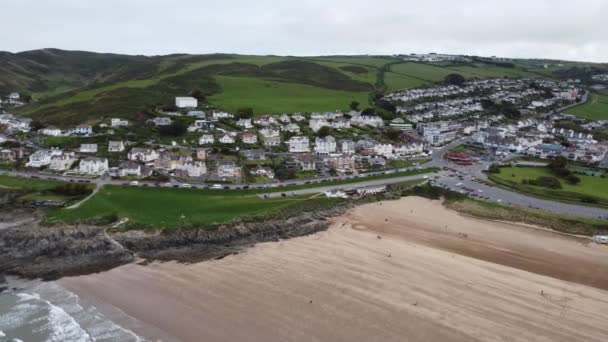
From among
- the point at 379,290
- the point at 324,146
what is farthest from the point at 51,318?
the point at 324,146

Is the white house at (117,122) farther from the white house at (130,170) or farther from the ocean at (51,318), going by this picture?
the ocean at (51,318)

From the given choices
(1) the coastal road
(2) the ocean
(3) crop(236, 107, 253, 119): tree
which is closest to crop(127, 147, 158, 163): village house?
(1) the coastal road

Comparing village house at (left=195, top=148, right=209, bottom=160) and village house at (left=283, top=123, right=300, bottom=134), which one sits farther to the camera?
village house at (left=283, top=123, right=300, bottom=134)

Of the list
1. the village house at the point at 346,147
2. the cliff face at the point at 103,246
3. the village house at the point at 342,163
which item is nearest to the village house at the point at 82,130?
the cliff face at the point at 103,246

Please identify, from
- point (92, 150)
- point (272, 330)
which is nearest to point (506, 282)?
point (272, 330)

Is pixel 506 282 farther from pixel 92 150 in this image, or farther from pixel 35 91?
pixel 35 91

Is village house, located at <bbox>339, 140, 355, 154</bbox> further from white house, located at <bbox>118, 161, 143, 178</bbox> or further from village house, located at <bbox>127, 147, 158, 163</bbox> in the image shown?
white house, located at <bbox>118, 161, 143, 178</bbox>
